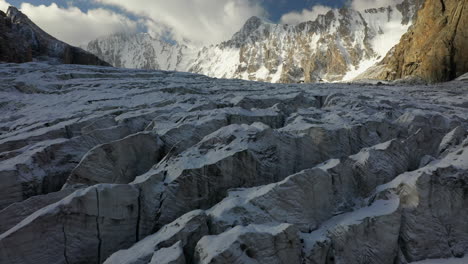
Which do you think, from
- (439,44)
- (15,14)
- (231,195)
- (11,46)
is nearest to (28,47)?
(11,46)

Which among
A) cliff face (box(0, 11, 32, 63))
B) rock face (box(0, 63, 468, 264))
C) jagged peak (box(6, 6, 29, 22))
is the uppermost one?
jagged peak (box(6, 6, 29, 22))

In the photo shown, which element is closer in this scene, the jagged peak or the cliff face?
the cliff face

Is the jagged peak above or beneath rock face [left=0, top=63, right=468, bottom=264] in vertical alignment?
above

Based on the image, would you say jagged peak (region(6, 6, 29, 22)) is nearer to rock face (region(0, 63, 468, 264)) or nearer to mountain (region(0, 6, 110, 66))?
mountain (region(0, 6, 110, 66))

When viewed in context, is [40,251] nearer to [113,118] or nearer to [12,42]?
[113,118]

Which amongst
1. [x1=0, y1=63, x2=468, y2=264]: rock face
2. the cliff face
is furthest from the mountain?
[x1=0, y1=63, x2=468, y2=264]: rock face
